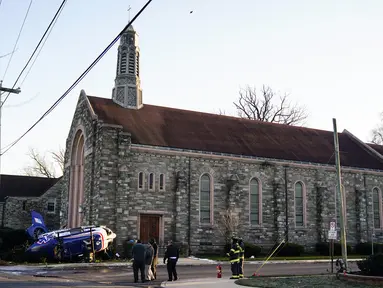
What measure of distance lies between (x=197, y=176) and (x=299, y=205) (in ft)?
29.1

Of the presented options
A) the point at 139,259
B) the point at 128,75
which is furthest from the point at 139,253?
the point at 128,75

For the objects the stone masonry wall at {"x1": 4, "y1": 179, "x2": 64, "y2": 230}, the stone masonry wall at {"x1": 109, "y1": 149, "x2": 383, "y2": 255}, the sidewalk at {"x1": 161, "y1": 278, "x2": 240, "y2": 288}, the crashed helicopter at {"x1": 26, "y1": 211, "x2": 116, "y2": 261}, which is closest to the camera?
the sidewalk at {"x1": 161, "y1": 278, "x2": 240, "y2": 288}

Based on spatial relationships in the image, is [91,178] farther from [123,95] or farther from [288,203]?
[288,203]

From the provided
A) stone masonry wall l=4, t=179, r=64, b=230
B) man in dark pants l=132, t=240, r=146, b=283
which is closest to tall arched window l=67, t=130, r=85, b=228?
stone masonry wall l=4, t=179, r=64, b=230

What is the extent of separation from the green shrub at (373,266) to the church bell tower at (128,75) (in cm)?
2296

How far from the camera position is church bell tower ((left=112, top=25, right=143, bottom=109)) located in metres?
37.0

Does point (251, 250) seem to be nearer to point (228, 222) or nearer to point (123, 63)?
point (228, 222)

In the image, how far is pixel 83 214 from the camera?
109 ft

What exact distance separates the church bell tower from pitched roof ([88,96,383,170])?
703mm

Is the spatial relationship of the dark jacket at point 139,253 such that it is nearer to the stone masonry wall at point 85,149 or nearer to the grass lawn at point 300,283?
the grass lawn at point 300,283

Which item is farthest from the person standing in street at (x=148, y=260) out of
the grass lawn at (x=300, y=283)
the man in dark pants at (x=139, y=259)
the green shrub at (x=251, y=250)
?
the green shrub at (x=251, y=250)

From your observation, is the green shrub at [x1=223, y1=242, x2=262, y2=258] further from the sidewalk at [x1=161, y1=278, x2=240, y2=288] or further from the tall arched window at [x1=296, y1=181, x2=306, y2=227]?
the sidewalk at [x1=161, y1=278, x2=240, y2=288]

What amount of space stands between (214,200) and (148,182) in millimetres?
4883

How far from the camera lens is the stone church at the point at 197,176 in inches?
1253
